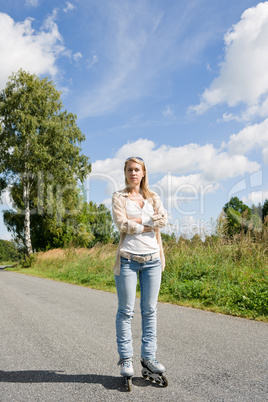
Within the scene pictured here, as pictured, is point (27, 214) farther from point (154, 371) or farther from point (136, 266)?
point (154, 371)

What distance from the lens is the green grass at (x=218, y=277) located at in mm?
6664

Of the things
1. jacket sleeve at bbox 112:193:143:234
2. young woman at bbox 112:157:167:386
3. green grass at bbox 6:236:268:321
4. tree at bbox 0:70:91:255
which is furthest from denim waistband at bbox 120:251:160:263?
tree at bbox 0:70:91:255

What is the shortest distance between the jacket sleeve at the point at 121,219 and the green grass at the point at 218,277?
3794 mm

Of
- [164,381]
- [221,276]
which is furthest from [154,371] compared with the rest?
[221,276]

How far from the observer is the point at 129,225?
3.35 m

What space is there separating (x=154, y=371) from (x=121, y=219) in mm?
1486

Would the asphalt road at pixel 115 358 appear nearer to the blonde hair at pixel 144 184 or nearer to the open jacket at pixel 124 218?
the open jacket at pixel 124 218

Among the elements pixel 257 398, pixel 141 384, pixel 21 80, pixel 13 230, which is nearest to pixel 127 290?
pixel 141 384

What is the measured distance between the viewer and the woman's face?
364cm

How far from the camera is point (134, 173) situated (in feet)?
11.9

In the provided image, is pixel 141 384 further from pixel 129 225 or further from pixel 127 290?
pixel 129 225

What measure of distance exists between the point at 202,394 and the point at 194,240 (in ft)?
25.3

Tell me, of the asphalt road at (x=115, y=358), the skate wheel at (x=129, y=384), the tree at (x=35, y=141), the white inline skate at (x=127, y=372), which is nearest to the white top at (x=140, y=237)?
the white inline skate at (x=127, y=372)

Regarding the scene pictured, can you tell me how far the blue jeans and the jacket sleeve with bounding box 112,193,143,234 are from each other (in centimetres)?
31
